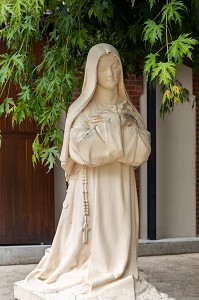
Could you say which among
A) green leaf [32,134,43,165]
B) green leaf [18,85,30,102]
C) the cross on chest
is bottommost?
the cross on chest

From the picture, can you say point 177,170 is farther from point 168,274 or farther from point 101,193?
point 101,193

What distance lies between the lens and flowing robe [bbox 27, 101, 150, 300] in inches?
215

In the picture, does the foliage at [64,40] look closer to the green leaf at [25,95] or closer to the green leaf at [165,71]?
the green leaf at [25,95]

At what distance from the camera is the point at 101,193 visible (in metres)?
5.64

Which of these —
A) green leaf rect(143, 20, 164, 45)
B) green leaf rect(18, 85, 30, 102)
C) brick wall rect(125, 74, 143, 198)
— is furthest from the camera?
brick wall rect(125, 74, 143, 198)

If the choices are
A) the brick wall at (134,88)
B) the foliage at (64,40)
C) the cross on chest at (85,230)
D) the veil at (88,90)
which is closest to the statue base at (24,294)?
the cross on chest at (85,230)

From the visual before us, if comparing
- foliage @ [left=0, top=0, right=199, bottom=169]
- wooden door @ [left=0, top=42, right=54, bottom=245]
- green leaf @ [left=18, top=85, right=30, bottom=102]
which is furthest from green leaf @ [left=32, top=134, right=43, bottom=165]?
wooden door @ [left=0, top=42, right=54, bottom=245]

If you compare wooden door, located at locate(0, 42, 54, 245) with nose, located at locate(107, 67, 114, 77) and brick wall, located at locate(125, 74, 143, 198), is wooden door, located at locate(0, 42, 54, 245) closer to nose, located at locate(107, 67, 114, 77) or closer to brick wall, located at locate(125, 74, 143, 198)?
brick wall, located at locate(125, 74, 143, 198)

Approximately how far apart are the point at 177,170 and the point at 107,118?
680 centimetres

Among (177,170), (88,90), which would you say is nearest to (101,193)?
(88,90)

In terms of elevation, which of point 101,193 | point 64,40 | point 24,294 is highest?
point 64,40

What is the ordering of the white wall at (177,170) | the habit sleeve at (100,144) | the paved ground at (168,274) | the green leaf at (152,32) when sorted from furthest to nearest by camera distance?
the white wall at (177,170)
the paved ground at (168,274)
the green leaf at (152,32)
the habit sleeve at (100,144)

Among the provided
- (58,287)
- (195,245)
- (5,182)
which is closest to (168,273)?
(195,245)

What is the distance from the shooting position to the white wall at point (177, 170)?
1210cm
